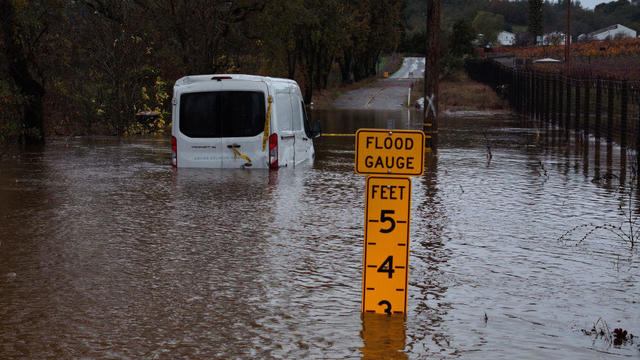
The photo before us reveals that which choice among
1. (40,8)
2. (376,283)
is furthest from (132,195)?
(40,8)

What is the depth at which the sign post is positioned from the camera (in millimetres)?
7220

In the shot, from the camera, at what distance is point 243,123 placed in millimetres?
18078

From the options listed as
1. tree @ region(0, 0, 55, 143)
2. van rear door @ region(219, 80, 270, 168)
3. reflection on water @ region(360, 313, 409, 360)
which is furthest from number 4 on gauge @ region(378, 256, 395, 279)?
tree @ region(0, 0, 55, 143)

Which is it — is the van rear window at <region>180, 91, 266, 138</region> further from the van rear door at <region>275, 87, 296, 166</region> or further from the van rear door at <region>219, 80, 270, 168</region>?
the van rear door at <region>275, 87, 296, 166</region>

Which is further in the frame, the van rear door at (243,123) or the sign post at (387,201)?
the van rear door at (243,123)

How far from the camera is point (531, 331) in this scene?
7.06m

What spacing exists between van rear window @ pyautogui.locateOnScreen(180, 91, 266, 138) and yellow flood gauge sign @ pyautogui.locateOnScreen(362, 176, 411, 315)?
1072 cm

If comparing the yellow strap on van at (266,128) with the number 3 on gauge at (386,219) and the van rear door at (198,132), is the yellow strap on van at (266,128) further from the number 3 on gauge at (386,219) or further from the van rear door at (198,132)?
the number 3 on gauge at (386,219)

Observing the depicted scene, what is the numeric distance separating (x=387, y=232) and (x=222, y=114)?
11.2 m

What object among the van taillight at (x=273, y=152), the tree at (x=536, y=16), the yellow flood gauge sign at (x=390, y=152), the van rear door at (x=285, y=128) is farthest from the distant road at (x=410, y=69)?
the yellow flood gauge sign at (x=390, y=152)

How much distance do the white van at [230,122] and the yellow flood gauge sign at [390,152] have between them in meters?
10.6

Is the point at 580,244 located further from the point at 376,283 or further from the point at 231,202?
the point at 231,202

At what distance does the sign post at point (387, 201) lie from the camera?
7.22 meters

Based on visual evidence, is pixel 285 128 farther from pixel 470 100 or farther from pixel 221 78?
pixel 470 100
